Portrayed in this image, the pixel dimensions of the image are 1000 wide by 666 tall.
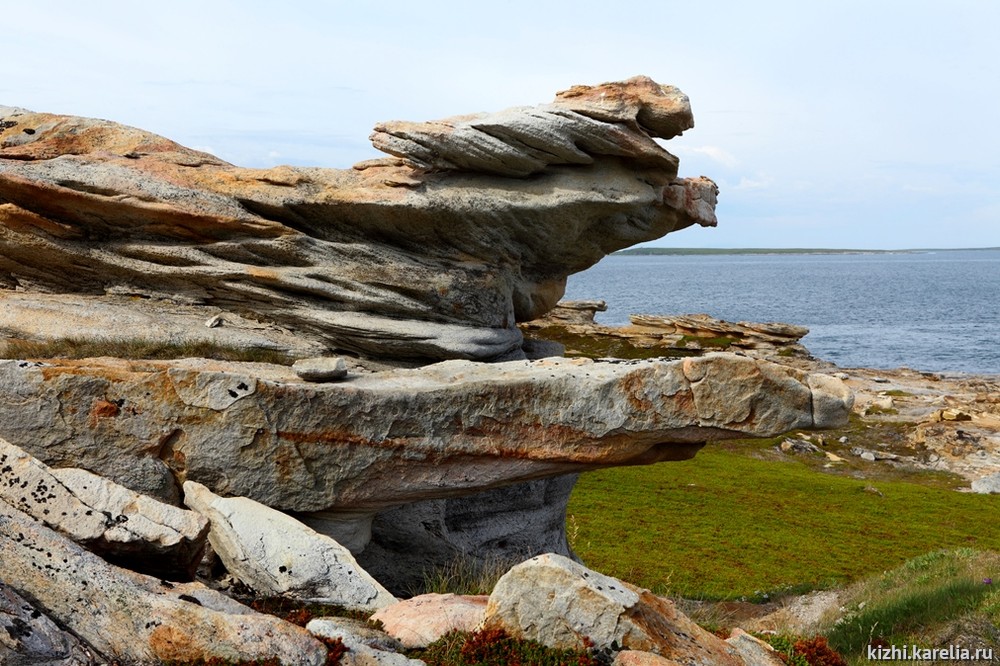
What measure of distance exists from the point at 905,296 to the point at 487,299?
200738 mm

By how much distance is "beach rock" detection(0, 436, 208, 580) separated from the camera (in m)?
13.0

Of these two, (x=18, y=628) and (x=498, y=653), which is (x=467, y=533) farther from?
(x=18, y=628)

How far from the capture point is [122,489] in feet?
46.2

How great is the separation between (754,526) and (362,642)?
25377 millimetres

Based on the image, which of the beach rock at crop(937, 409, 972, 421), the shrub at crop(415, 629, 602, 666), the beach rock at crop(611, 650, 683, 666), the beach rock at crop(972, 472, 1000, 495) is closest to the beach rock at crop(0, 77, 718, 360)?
the shrub at crop(415, 629, 602, 666)

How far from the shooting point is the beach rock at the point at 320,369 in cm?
1709

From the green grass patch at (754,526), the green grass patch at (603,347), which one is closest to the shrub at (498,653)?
the green grass patch at (754,526)

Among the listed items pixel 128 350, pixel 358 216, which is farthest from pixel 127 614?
pixel 358 216

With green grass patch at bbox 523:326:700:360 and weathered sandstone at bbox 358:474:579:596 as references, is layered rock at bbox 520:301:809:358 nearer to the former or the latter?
green grass patch at bbox 523:326:700:360

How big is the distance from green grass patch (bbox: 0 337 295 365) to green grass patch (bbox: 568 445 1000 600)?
1341 cm

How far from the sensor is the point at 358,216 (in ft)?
68.2

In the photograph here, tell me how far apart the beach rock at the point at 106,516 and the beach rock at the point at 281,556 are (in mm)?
1233

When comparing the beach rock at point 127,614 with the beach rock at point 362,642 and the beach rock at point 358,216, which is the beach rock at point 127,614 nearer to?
the beach rock at point 362,642

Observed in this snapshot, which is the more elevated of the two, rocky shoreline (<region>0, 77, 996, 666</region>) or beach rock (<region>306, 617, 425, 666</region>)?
rocky shoreline (<region>0, 77, 996, 666</region>)
